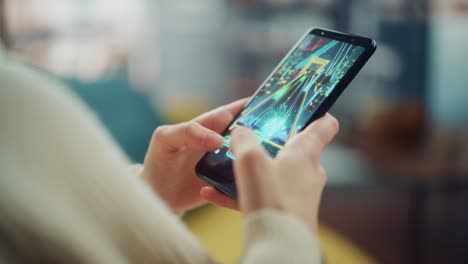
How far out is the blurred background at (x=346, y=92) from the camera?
1.97 metres

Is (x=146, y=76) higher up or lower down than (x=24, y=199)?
lower down

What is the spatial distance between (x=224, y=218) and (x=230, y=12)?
2.10 m

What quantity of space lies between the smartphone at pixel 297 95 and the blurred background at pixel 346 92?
0.39 metres

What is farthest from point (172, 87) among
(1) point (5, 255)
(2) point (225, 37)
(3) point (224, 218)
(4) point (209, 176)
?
(1) point (5, 255)

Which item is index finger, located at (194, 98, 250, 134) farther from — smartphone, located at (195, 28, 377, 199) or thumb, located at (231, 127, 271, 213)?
thumb, located at (231, 127, 271, 213)

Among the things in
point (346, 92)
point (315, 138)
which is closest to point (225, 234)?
point (346, 92)

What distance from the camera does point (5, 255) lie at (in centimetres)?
34

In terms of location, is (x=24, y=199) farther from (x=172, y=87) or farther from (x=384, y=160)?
(x=172, y=87)

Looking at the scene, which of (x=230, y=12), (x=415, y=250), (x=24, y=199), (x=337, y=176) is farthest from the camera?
(x=230, y=12)

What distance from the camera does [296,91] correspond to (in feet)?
1.88

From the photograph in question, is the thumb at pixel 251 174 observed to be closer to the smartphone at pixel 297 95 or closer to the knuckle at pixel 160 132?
the smartphone at pixel 297 95

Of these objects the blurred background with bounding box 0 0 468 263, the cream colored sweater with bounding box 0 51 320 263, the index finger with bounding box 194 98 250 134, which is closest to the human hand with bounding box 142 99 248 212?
the index finger with bounding box 194 98 250 134

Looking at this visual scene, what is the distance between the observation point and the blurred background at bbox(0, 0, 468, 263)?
197cm

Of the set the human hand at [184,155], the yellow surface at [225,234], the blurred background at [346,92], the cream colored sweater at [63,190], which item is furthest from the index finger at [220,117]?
the yellow surface at [225,234]
